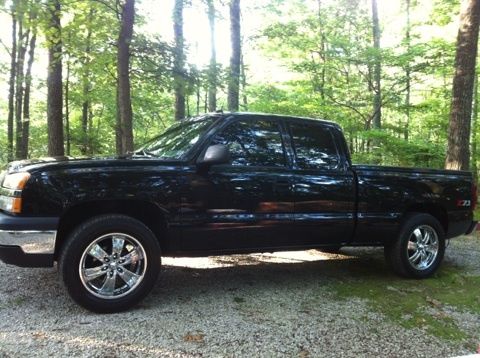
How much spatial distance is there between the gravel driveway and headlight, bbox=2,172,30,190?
1083 millimetres

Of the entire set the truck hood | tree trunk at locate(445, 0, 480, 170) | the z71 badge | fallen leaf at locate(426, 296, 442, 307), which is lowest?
fallen leaf at locate(426, 296, 442, 307)

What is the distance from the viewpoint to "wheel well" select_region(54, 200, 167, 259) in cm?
389

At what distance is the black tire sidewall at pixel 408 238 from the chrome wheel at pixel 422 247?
1.5 inches

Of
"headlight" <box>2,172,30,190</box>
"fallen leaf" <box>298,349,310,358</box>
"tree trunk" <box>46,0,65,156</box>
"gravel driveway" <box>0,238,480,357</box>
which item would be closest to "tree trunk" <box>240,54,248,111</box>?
"tree trunk" <box>46,0,65,156</box>

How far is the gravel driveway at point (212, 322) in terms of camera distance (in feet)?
10.6

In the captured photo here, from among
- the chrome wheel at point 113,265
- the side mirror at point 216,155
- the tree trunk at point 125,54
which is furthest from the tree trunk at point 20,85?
the side mirror at point 216,155

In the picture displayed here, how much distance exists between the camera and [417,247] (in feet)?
17.9

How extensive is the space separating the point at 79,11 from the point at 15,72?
10.1 m

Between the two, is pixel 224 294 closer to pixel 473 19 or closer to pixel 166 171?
pixel 166 171

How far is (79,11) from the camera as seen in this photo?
9.72 metres

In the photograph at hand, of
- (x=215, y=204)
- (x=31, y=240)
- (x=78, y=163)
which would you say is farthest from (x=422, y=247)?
(x=31, y=240)

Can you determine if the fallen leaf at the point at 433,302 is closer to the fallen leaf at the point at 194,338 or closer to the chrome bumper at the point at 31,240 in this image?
the fallen leaf at the point at 194,338

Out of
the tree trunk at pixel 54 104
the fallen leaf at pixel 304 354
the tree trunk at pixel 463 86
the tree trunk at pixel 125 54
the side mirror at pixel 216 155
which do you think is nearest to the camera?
the fallen leaf at pixel 304 354

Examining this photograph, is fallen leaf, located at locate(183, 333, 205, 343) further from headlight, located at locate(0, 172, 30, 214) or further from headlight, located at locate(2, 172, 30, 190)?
headlight, located at locate(2, 172, 30, 190)
